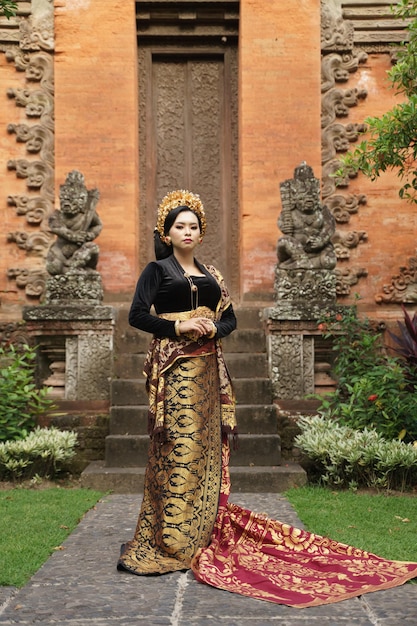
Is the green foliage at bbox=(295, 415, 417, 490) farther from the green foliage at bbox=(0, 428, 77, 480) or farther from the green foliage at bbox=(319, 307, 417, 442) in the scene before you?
the green foliage at bbox=(0, 428, 77, 480)

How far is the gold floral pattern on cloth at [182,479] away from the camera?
4145mm

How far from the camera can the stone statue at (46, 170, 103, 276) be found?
7.76 m

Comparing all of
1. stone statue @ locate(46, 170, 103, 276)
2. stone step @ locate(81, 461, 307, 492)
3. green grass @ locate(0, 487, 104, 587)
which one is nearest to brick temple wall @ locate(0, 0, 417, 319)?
stone statue @ locate(46, 170, 103, 276)

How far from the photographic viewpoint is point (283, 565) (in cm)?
411

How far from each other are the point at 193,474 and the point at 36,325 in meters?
3.77

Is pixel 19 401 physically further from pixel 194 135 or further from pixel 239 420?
pixel 194 135

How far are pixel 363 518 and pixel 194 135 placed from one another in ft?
19.0

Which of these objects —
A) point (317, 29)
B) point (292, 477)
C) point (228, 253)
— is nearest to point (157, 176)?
point (228, 253)

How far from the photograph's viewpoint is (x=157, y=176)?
376 inches

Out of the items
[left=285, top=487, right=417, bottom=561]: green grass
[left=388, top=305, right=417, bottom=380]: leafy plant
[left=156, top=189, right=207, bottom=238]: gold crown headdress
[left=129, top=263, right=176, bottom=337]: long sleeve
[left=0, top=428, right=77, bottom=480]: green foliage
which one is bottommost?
[left=285, top=487, right=417, bottom=561]: green grass

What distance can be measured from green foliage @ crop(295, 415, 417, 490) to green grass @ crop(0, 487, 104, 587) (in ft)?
6.48

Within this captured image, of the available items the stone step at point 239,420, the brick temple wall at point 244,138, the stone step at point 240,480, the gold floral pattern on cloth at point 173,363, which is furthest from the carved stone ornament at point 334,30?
the gold floral pattern on cloth at point 173,363

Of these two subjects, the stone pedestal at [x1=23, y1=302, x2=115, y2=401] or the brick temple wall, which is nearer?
the stone pedestal at [x1=23, y1=302, x2=115, y2=401]

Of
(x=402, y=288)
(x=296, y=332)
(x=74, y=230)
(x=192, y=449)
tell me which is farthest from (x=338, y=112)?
(x=192, y=449)
